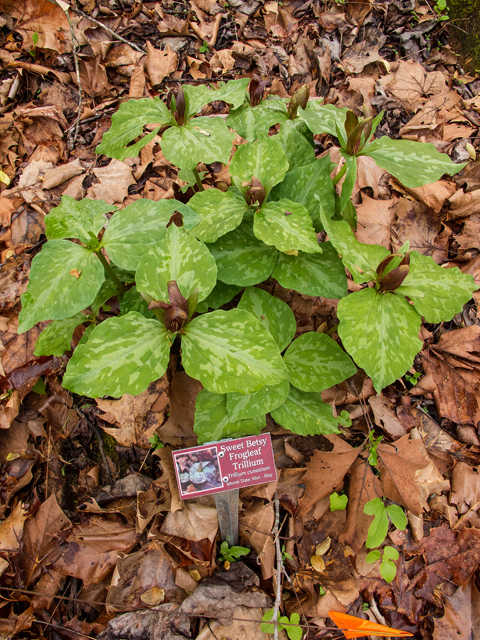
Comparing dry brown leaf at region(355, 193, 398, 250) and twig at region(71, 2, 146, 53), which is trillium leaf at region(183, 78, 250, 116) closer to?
dry brown leaf at region(355, 193, 398, 250)

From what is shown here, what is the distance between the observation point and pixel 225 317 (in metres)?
1.26

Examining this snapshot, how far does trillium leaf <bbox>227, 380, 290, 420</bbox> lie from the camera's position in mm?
1526

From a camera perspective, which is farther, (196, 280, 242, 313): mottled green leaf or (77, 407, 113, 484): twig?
(77, 407, 113, 484): twig

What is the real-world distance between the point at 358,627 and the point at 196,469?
3.22 ft

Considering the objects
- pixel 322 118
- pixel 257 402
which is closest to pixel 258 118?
pixel 322 118

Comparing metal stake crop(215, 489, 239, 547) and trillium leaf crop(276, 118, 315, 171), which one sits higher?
trillium leaf crop(276, 118, 315, 171)

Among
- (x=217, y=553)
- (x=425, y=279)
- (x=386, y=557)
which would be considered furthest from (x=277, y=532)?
(x=425, y=279)

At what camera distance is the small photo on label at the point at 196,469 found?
1.37m

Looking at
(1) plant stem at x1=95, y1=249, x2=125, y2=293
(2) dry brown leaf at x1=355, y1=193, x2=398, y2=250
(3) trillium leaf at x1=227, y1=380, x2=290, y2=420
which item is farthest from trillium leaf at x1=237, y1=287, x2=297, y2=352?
(2) dry brown leaf at x1=355, y1=193, x2=398, y2=250

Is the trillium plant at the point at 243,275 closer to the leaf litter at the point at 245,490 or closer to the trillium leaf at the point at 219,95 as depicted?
the trillium leaf at the point at 219,95

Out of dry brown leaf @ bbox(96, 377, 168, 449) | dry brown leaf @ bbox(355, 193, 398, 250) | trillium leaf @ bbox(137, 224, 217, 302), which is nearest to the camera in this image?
trillium leaf @ bbox(137, 224, 217, 302)

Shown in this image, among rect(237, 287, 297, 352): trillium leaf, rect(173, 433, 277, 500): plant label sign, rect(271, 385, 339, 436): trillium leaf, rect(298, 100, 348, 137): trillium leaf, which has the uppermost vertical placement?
rect(298, 100, 348, 137): trillium leaf

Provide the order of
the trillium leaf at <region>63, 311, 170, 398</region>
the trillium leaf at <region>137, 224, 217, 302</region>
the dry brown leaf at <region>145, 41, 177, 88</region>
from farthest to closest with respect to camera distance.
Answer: the dry brown leaf at <region>145, 41, 177, 88</region> → the trillium leaf at <region>137, 224, 217, 302</region> → the trillium leaf at <region>63, 311, 170, 398</region>

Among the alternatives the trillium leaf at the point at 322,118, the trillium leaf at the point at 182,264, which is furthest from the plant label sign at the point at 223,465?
the trillium leaf at the point at 322,118
